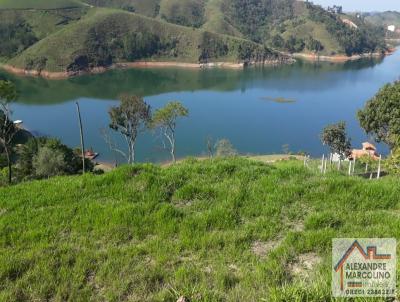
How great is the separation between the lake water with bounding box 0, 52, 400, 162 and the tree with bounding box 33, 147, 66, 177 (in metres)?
19.6

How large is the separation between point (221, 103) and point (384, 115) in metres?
59.8

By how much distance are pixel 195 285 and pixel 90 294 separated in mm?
992

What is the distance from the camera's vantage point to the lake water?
62094 millimetres

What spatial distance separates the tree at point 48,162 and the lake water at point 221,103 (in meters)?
19.6

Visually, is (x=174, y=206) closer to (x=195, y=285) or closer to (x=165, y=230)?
(x=165, y=230)

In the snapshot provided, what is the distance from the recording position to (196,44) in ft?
519

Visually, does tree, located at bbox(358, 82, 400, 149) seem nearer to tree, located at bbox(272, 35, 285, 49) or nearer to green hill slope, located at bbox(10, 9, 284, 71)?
green hill slope, located at bbox(10, 9, 284, 71)

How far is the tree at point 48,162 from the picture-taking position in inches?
1199

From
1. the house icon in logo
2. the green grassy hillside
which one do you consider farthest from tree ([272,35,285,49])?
the house icon in logo

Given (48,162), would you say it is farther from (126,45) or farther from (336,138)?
(126,45)

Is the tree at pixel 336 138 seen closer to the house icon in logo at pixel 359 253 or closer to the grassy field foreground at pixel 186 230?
the grassy field foreground at pixel 186 230

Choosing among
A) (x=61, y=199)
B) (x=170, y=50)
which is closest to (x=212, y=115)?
(x=61, y=199)

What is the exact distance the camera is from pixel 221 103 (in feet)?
288

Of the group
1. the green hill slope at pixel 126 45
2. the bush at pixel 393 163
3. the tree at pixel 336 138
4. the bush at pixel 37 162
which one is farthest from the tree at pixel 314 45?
the bush at pixel 393 163
